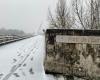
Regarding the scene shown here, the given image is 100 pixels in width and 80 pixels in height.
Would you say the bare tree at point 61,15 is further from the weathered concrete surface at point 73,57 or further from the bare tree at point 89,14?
the weathered concrete surface at point 73,57

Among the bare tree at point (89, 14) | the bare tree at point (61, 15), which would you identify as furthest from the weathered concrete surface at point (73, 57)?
the bare tree at point (61, 15)

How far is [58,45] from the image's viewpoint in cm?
841

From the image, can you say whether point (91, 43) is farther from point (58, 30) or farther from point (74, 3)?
point (74, 3)

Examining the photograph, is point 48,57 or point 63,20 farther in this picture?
point 63,20

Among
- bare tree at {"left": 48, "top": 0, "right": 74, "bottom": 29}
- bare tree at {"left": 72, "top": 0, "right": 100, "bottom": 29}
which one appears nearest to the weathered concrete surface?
bare tree at {"left": 72, "top": 0, "right": 100, "bottom": 29}

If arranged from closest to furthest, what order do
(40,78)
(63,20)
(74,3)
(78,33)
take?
(40,78) < (78,33) < (74,3) < (63,20)

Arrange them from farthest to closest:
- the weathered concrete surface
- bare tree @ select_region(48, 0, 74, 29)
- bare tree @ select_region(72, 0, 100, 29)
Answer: bare tree @ select_region(48, 0, 74, 29) < bare tree @ select_region(72, 0, 100, 29) < the weathered concrete surface

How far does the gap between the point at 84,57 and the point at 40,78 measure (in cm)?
183

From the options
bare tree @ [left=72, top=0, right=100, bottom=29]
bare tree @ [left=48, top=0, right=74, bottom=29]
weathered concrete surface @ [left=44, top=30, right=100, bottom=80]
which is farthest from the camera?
bare tree @ [left=48, top=0, right=74, bottom=29]

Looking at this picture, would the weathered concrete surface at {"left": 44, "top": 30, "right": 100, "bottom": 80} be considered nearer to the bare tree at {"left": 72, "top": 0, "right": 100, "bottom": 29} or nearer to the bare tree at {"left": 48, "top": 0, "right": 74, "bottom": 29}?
the bare tree at {"left": 72, "top": 0, "right": 100, "bottom": 29}

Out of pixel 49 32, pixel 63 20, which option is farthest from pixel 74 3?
pixel 49 32

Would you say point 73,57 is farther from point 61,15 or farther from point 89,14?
point 61,15

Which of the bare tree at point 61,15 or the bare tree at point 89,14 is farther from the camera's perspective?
the bare tree at point 61,15

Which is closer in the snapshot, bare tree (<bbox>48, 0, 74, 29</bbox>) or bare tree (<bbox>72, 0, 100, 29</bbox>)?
bare tree (<bbox>72, 0, 100, 29</bbox>)
